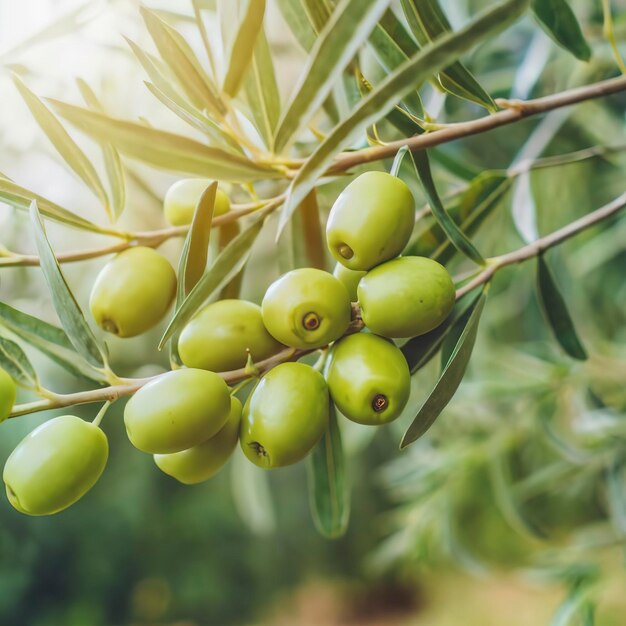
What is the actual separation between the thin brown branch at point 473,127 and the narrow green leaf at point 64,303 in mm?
173

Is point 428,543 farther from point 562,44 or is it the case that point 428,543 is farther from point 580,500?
point 562,44

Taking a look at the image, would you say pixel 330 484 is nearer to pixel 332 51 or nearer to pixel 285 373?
pixel 285 373

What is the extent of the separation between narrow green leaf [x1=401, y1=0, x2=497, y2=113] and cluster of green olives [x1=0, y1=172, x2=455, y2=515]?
0.10m

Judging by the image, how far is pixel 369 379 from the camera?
32 cm

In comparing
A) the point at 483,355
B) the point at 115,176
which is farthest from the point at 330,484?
the point at 483,355

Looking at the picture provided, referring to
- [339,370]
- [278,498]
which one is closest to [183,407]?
[339,370]

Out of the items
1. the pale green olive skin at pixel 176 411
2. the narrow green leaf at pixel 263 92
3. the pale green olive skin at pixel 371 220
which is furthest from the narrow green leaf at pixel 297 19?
the pale green olive skin at pixel 176 411

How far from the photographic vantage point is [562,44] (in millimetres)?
460

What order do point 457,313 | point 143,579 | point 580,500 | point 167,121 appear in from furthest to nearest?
point 143,579
point 580,500
point 167,121
point 457,313

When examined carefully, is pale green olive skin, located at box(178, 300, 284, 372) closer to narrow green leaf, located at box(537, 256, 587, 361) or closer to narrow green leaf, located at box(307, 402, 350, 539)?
narrow green leaf, located at box(307, 402, 350, 539)

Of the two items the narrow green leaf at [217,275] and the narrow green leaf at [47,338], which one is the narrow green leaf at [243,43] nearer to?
the narrow green leaf at [217,275]

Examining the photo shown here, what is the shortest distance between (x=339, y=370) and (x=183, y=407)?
0.09 metres

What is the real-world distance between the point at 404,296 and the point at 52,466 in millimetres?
201

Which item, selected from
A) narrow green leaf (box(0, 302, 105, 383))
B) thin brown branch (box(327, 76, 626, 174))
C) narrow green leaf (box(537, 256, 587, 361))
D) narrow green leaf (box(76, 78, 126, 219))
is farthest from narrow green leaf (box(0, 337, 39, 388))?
narrow green leaf (box(537, 256, 587, 361))
